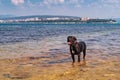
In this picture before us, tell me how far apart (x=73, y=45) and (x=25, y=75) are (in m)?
4.43

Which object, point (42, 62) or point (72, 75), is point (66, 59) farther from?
point (72, 75)

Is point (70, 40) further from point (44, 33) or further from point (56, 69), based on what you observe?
point (44, 33)

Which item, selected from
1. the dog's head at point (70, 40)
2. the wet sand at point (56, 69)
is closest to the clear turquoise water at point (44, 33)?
the wet sand at point (56, 69)

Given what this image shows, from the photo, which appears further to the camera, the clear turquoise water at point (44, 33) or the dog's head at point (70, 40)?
the clear turquoise water at point (44, 33)

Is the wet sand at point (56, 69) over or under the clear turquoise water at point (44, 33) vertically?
over

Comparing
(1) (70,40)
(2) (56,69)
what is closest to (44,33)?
(1) (70,40)

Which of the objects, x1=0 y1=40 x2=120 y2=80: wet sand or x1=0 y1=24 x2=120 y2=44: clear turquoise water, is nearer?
x1=0 y1=40 x2=120 y2=80: wet sand

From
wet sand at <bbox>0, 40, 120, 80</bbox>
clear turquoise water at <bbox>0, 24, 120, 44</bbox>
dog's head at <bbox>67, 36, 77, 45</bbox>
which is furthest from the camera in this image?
clear turquoise water at <bbox>0, 24, 120, 44</bbox>

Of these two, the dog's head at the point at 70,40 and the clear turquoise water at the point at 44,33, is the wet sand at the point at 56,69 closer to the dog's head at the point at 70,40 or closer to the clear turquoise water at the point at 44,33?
the dog's head at the point at 70,40

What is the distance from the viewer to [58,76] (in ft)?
43.2

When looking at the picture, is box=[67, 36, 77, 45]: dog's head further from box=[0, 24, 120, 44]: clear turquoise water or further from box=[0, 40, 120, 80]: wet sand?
box=[0, 24, 120, 44]: clear turquoise water

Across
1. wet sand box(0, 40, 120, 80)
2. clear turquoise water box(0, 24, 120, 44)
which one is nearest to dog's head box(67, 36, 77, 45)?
wet sand box(0, 40, 120, 80)

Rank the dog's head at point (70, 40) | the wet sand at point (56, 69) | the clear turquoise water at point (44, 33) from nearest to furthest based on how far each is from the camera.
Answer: the wet sand at point (56, 69)
the dog's head at point (70, 40)
the clear turquoise water at point (44, 33)

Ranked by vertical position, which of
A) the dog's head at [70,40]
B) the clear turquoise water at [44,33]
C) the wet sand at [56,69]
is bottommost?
the clear turquoise water at [44,33]
